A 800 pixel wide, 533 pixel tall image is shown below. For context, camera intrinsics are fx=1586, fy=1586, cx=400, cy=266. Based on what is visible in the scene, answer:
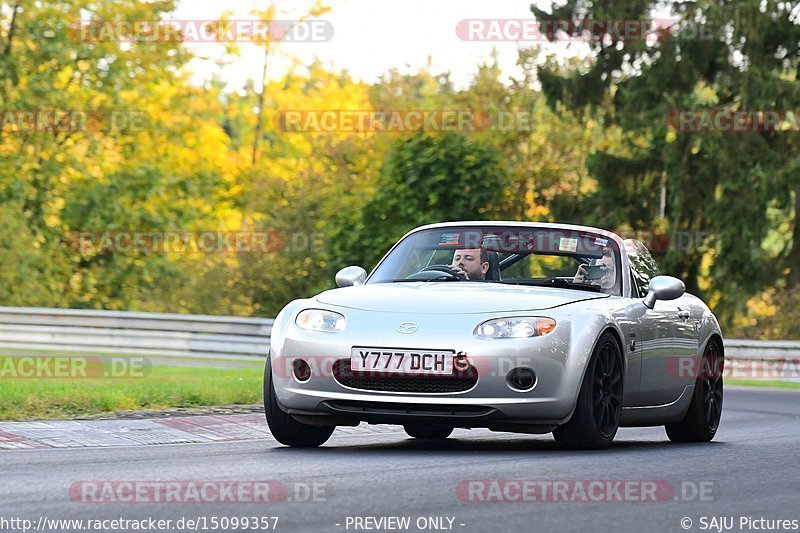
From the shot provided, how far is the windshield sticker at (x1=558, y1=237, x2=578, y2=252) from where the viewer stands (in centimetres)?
1098

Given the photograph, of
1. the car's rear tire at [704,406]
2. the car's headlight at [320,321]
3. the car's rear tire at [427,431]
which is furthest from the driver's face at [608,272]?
the car's headlight at [320,321]

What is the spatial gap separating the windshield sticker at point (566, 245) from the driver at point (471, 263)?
567 mm

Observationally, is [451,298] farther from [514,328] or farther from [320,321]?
[320,321]

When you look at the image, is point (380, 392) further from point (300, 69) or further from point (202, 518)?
point (300, 69)

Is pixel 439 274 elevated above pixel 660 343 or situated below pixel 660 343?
above

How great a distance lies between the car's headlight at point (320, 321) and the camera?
950 centimetres

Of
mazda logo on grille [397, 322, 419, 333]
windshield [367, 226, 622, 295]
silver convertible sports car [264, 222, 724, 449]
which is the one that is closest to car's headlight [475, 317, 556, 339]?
silver convertible sports car [264, 222, 724, 449]

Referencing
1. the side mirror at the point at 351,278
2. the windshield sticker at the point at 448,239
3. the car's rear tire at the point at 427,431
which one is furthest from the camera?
the car's rear tire at the point at 427,431

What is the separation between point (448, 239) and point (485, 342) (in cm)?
184

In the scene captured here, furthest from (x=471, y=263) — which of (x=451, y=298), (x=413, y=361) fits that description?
(x=413, y=361)

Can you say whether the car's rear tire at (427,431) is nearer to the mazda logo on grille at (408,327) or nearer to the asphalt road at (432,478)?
the asphalt road at (432,478)

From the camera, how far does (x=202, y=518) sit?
6527 mm

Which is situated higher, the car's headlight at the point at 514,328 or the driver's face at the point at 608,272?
the driver's face at the point at 608,272

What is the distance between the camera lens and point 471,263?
10.7 metres
